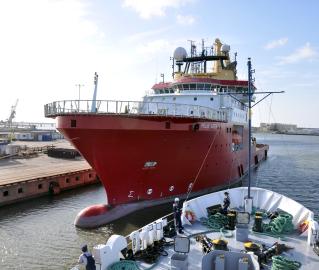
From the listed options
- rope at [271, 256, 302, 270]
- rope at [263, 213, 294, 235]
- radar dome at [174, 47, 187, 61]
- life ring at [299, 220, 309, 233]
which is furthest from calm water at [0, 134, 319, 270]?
radar dome at [174, 47, 187, 61]

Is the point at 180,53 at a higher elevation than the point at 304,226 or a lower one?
higher

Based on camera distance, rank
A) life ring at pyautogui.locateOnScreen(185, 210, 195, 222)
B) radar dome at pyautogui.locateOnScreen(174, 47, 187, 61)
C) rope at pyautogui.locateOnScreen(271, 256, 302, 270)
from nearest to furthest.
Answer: rope at pyautogui.locateOnScreen(271, 256, 302, 270) < life ring at pyautogui.locateOnScreen(185, 210, 195, 222) < radar dome at pyautogui.locateOnScreen(174, 47, 187, 61)

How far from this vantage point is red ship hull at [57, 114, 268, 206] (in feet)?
57.5

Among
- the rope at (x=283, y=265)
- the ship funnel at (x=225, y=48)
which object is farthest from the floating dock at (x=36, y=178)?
the rope at (x=283, y=265)

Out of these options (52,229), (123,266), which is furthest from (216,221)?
(52,229)

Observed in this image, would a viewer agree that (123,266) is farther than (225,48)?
No

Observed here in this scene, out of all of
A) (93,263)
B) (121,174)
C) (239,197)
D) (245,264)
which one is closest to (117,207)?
(121,174)

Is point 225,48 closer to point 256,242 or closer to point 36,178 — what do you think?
point 36,178

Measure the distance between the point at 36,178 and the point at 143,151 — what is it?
12722 millimetres

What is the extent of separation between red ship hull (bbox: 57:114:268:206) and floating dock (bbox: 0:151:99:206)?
8362 millimetres

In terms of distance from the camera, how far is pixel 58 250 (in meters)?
16.0

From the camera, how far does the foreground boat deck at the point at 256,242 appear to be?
9.58 m

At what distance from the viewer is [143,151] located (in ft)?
→ 60.5

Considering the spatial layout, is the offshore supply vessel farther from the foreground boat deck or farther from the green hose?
the green hose
